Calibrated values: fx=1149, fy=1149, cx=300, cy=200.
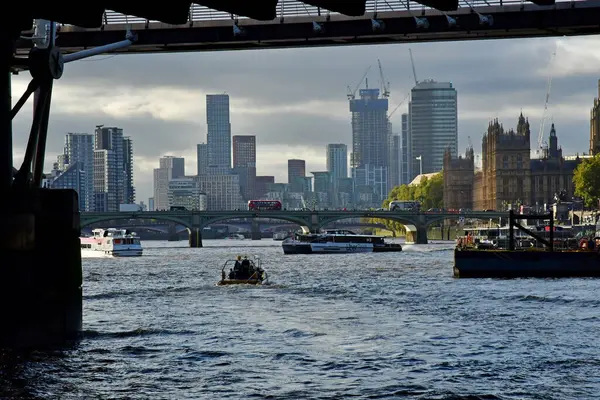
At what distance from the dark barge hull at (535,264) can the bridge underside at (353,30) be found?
1176 inches


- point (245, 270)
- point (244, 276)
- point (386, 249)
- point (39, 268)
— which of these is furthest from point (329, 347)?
point (386, 249)

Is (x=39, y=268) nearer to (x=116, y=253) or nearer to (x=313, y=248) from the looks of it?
(x=116, y=253)

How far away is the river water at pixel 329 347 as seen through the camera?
30.7 m

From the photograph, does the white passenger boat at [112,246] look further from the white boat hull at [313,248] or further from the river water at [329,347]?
the river water at [329,347]

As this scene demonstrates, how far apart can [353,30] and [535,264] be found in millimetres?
34428

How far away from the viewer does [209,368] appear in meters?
34.5

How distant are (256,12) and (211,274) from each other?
71.7 m

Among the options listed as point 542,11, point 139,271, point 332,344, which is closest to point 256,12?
point 332,344

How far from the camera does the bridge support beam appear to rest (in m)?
31.3

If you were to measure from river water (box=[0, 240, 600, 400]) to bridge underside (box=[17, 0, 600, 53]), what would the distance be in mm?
13087

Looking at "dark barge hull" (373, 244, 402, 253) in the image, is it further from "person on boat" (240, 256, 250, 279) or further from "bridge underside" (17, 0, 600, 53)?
"bridge underside" (17, 0, 600, 53)

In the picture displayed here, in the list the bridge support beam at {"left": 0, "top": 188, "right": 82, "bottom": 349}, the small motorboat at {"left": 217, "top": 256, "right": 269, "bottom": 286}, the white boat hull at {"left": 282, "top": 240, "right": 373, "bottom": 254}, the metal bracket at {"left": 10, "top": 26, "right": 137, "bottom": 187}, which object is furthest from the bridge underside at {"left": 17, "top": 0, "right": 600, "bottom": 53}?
the white boat hull at {"left": 282, "top": 240, "right": 373, "bottom": 254}

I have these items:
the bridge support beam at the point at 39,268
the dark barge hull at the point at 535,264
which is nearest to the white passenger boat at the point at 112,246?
the dark barge hull at the point at 535,264

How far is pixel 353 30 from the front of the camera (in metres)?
54.3
